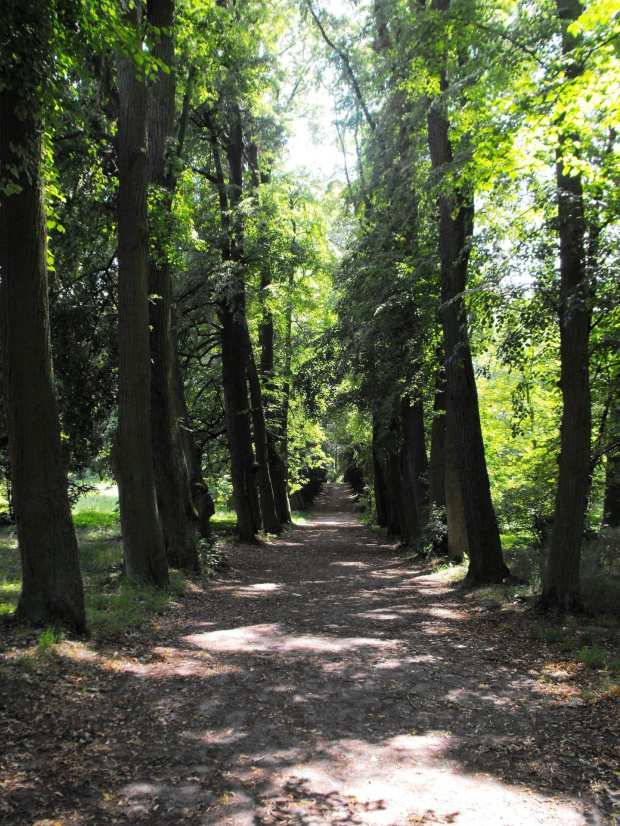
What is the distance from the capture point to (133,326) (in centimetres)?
897

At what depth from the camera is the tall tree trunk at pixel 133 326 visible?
350 inches

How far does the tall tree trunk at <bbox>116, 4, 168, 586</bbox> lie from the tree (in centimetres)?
268

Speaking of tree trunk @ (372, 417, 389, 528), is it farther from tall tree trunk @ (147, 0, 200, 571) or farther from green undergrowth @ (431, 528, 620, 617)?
tall tree trunk @ (147, 0, 200, 571)

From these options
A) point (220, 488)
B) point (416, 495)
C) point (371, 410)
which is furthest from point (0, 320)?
point (220, 488)

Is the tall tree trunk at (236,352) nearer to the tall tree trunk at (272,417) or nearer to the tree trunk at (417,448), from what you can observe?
the tall tree trunk at (272,417)

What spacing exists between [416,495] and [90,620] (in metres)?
12.2

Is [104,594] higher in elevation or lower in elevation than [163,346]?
lower

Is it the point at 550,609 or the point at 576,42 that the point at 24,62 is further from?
the point at 550,609

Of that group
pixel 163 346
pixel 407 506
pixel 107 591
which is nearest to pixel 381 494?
pixel 407 506

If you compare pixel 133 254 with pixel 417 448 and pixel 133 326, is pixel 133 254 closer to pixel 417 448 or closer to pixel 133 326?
pixel 133 326

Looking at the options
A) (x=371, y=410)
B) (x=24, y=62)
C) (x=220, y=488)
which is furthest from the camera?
(x=220, y=488)

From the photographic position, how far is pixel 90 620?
690 cm

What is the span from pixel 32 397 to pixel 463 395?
24.4 feet

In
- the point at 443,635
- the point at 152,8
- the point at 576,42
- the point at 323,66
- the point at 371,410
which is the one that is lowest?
the point at 443,635
